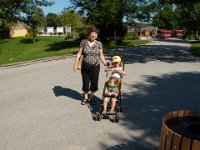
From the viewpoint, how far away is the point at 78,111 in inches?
325

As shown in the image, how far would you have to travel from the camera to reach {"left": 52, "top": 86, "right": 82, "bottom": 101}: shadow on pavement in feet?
32.6

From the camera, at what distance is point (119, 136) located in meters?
6.41

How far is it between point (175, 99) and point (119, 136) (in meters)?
3.29

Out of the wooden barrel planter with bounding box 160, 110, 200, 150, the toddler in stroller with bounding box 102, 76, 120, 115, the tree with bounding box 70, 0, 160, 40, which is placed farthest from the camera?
the tree with bounding box 70, 0, 160, 40

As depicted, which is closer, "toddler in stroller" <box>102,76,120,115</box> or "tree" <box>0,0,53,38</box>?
"toddler in stroller" <box>102,76,120,115</box>

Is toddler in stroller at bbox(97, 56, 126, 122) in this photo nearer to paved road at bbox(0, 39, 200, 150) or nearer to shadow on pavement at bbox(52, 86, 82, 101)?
paved road at bbox(0, 39, 200, 150)

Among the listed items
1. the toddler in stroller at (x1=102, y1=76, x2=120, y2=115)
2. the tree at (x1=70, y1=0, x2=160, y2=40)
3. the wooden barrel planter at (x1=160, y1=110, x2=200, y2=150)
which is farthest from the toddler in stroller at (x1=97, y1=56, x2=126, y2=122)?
the tree at (x1=70, y1=0, x2=160, y2=40)

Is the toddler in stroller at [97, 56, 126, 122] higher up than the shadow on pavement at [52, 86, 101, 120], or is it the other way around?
the toddler in stroller at [97, 56, 126, 122]

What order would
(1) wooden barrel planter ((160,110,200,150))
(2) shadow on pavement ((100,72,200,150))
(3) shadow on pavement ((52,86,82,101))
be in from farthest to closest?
1. (3) shadow on pavement ((52,86,82,101))
2. (2) shadow on pavement ((100,72,200,150))
3. (1) wooden barrel planter ((160,110,200,150))

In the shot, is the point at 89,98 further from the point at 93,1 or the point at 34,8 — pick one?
the point at 34,8

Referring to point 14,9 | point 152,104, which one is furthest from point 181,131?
point 14,9

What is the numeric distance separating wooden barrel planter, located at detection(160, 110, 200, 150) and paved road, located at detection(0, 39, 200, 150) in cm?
108

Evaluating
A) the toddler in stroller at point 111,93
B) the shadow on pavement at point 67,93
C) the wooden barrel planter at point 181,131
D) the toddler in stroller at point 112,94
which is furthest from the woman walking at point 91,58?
the wooden barrel planter at point 181,131

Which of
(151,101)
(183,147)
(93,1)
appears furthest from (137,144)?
(93,1)
